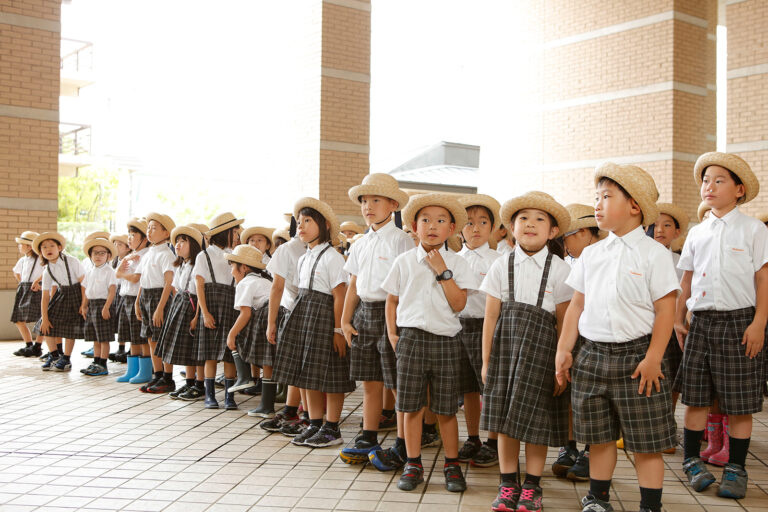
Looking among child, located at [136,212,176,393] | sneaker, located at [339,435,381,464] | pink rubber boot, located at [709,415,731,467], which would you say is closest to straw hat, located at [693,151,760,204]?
pink rubber boot, located at [709,415,731,467]

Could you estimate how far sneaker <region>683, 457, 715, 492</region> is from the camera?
158 inches

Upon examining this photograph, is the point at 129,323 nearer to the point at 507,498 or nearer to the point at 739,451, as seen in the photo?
the point at 507,498

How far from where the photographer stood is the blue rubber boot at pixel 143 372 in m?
7.56

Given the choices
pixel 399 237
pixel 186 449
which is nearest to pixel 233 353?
pixel 186 449

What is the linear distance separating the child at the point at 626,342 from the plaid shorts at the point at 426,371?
2.79 feet

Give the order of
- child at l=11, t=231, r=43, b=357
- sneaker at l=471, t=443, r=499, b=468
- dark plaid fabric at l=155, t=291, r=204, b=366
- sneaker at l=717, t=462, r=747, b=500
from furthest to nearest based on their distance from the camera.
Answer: child at l=11, t=231, r=43, b=357, dark plaid fabric at l=155, t=291, r=204, b=366, sneaker at l=471, t=443, r=499, b=468, sneaker at l=717, t=462, r=747, b=500

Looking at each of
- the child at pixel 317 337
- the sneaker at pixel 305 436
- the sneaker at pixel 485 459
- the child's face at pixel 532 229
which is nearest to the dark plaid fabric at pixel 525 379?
the child's face at pixel 532 229

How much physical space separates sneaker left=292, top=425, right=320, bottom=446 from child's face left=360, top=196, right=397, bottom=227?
1.62 meters

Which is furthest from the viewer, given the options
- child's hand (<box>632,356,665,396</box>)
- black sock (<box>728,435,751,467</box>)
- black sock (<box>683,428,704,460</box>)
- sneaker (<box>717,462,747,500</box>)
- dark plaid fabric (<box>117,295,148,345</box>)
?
dark plaid fabric (<box>117,295,148,345</box>)

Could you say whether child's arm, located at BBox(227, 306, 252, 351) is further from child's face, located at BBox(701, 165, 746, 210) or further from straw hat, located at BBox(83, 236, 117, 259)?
child's face, located at BBox(701, 165, 746, 210)

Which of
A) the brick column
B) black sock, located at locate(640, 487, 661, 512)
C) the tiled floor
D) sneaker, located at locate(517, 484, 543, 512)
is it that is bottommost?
the tiled floor

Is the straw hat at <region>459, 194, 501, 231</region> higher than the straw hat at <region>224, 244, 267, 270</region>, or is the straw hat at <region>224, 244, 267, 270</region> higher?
the straw hat at <region>459, 194, 501, 231</region>

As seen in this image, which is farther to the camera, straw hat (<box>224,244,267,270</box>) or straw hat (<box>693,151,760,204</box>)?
straw hat (<box>224,244,267,270</box>)

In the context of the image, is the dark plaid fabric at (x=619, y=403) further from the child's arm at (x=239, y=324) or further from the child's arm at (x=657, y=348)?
the child's arm at (x=239, y=324)
